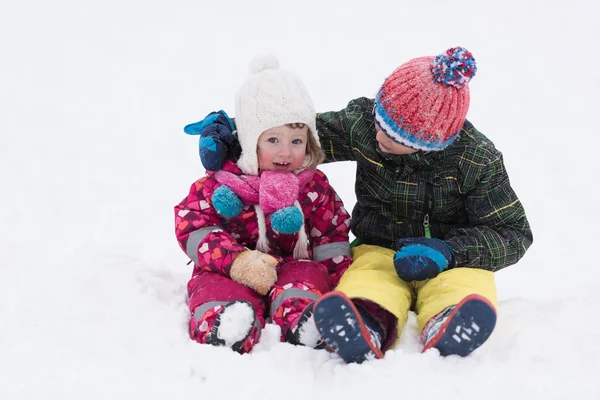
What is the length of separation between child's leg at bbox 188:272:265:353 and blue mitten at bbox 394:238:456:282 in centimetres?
49

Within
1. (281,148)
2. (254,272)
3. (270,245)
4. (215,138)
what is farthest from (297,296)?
(215,138)

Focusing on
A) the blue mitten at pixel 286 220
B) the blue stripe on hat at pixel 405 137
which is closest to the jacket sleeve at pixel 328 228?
the blue mitten at pixel 286 220

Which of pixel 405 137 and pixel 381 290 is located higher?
pixel 405 137

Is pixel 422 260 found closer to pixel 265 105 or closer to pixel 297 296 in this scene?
pixel 297 296

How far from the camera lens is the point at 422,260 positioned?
213 cm

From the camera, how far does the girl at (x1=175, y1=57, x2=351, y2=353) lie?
2.21 metres

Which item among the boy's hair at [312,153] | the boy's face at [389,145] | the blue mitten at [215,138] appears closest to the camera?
the boy's face at [389,145]

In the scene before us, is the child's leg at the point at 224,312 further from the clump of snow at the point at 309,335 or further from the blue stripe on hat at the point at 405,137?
the blue stripe on hat at the point at 405,137

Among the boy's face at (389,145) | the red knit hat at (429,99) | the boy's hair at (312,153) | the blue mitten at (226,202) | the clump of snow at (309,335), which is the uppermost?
the red knit hat at (429,99)

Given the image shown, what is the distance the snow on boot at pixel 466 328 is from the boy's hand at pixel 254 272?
0.60 meters

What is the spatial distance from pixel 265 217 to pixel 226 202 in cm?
20

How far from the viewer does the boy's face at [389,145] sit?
2.20 metres

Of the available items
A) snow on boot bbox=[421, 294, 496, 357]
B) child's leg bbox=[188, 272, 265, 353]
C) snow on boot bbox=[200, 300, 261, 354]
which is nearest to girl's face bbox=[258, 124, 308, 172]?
child's leg bbox=[188, 272, 265, 353]

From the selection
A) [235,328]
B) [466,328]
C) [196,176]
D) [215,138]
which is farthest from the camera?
[196,176]
